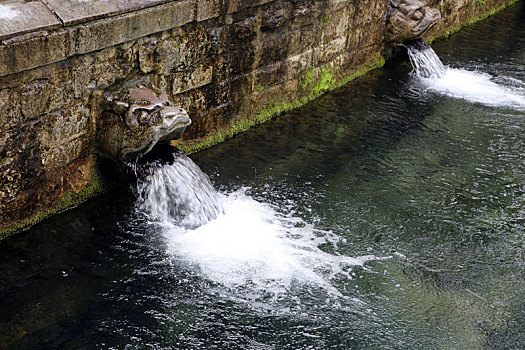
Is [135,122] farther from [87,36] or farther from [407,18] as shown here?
[407,18]

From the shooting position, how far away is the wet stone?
5086mm

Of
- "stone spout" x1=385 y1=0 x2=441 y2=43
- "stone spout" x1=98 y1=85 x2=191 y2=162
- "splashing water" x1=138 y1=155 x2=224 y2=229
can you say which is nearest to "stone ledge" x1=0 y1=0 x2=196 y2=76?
"stone spout" x1=98 y1=85 x2=191 y2=162

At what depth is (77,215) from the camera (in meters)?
5.57

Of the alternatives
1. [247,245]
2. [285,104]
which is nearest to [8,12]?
[247,245]

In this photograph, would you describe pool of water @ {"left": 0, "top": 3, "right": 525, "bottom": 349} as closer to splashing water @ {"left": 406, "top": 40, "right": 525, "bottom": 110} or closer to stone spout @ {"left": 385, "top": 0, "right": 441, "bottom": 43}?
splashing water @ {"left": 406, "top": 40, "right": 525, "bottom": 110}

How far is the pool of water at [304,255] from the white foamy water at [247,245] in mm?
15

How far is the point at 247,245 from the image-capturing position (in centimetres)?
531

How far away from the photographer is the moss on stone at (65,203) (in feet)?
17.1

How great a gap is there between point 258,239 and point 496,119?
13.0ft

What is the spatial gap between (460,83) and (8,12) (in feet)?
20.1

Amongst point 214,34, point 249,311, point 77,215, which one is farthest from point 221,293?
point 214,34

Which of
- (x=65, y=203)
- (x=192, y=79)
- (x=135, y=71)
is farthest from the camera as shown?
(x=192, y=79)

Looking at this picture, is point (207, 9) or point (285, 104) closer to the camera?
point (207, 9)

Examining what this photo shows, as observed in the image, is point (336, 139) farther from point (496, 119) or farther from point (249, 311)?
point (249, 311)
